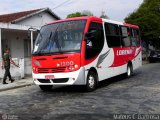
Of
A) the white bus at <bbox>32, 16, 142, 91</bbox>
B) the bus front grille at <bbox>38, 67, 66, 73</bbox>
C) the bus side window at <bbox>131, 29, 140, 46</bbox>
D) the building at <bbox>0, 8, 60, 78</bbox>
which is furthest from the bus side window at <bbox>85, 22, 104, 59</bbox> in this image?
the building at <bbox>0, 8, 60, 78</bbox>

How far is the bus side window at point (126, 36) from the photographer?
17.2 meters

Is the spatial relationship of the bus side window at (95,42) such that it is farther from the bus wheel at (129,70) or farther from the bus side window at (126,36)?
the bus wheel at (129,70)

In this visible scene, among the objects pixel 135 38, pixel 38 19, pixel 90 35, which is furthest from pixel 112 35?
pixel 38 19

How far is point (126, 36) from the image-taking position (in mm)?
17781

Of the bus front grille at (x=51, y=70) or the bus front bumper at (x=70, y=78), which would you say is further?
the bus front grille at (x=51, y=70)

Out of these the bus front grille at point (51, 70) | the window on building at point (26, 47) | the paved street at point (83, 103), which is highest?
the window on building at point (26, 47)

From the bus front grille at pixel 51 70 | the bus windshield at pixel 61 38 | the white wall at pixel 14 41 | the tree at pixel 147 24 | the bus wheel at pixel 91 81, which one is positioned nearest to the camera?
the bus front grille at pixel 51 70

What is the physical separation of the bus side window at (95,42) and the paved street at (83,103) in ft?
4.81

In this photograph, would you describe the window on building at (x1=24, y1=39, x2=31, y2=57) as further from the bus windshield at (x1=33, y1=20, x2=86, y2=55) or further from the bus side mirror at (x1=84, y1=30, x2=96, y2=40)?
the bus side mirror at (x1=84, y1=30, x2=96, y2=40)

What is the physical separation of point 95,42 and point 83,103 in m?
3.64

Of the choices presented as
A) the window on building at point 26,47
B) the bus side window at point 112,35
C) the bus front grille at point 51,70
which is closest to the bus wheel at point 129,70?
the bus side window at point 112,35

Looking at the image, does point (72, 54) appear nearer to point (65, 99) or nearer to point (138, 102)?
point (65, 99)

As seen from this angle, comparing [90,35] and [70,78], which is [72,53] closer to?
[70,78]

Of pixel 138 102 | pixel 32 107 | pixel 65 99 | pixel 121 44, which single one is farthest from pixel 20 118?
pixel 121 44
